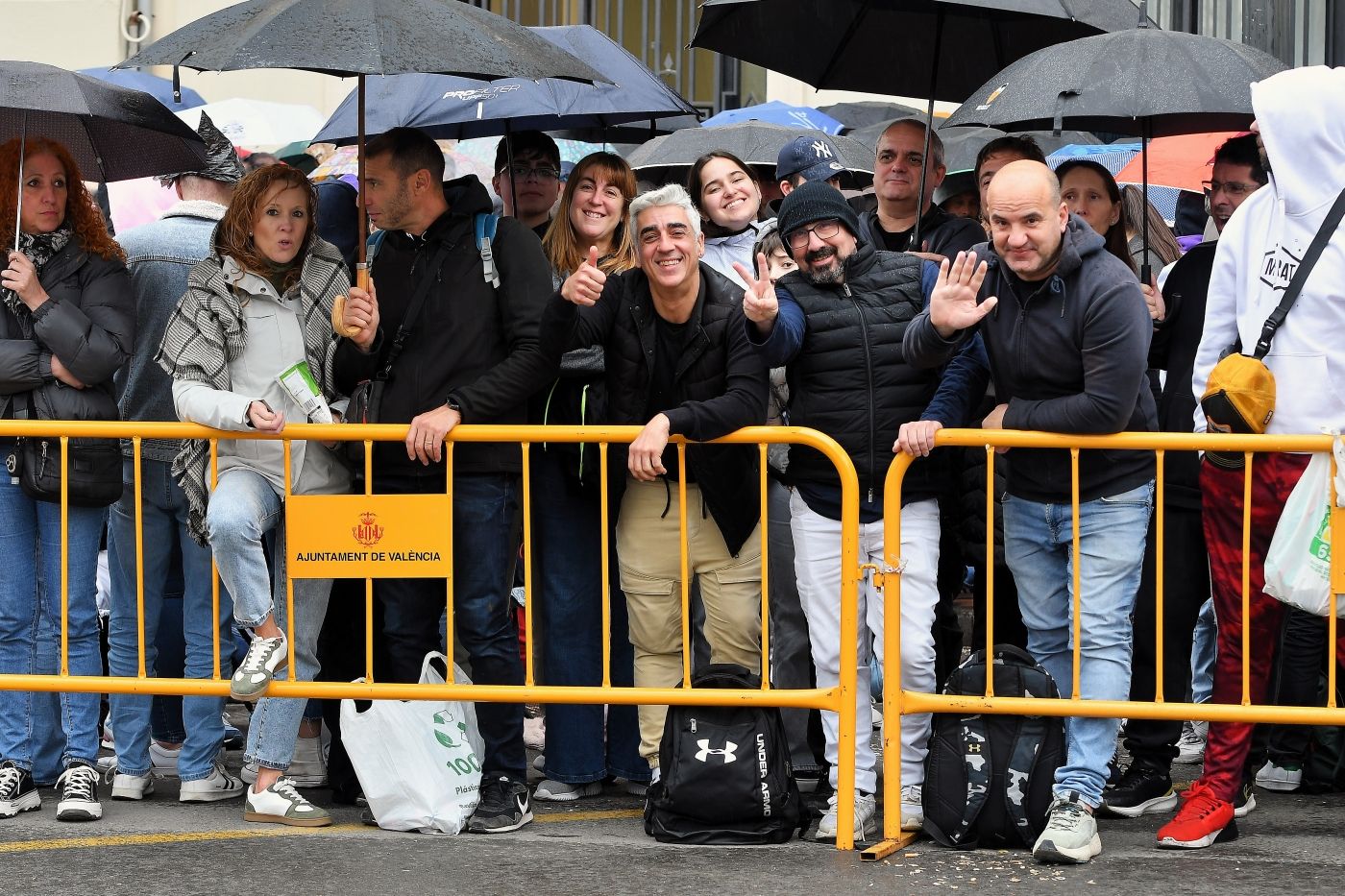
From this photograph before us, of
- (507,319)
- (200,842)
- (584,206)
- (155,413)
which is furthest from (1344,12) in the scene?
(200,842)

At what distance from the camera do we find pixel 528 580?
6305mm

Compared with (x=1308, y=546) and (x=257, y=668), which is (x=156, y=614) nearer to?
(x=257, y=668)

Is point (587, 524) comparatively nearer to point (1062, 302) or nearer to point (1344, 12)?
point (1062, 302)

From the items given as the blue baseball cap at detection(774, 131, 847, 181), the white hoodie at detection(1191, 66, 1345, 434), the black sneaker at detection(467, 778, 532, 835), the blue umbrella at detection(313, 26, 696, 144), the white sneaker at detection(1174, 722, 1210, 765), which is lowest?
the white sneaker at detection(1174, 722, 1210, 765)

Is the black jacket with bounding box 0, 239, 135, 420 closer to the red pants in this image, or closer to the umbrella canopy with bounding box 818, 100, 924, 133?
the red pants

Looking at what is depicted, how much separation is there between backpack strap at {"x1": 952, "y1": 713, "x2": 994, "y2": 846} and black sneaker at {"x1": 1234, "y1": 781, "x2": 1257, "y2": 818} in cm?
100

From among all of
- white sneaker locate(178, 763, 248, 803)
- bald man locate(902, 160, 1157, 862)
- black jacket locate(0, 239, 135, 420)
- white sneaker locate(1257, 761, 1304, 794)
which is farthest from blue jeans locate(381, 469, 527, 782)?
white sneaker locate(1257, 761, 1304, 794)

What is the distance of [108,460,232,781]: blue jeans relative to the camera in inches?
257

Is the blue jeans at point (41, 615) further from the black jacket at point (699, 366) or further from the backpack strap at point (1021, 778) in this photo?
the backpack strap at point (1021, 778)

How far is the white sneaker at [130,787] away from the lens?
258 inches

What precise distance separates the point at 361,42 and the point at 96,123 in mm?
1930

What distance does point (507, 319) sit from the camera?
20.6ft

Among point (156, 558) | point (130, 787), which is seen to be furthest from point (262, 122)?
point (130, 787)

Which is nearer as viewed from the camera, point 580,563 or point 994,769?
point 994,769
